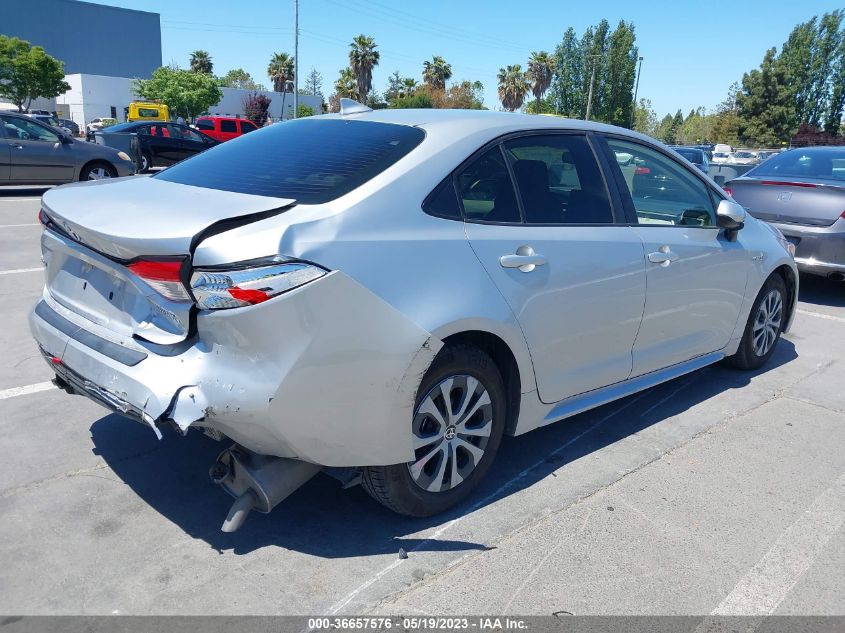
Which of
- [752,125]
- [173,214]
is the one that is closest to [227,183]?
[173,214]

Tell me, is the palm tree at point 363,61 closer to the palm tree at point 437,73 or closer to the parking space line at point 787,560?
the palm tree at point 437,73

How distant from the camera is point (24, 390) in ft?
14.1

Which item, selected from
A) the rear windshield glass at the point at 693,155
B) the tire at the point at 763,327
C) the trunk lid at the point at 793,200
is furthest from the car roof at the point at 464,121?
the rear windshield glass at the point at 693,155

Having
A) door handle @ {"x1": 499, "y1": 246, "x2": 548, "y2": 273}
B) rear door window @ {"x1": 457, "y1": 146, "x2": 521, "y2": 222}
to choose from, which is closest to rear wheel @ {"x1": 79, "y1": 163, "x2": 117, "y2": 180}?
rear door window @ {"x1": 457, "y1": 146, "x2": 521, "y2": 222}

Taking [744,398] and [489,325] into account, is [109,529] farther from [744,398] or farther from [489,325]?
[744,398]

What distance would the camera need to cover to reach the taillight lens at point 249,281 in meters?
2.46

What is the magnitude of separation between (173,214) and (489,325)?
52.5 inches

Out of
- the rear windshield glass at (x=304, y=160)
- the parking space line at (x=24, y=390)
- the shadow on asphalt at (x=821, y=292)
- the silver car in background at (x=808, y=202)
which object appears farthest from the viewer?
the shadow on asphalt at (x=821, y=292)

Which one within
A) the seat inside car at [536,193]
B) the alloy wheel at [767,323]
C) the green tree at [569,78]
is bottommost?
the alloy wheel at [767,323]

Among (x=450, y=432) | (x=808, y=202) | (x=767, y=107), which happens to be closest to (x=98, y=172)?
(x=808, y=202)

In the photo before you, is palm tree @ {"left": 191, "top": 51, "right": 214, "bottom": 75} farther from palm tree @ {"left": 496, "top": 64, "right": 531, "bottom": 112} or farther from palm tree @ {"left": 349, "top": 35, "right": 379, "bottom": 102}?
palm tree @ {"left": 496, "top": 64, "right": 531, "bottom": 112}

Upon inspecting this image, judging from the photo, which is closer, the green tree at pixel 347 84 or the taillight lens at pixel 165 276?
the taillight lens at pixel 165 276

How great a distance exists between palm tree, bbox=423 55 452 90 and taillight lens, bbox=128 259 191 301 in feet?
235

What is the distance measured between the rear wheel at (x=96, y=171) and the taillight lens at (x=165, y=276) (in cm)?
1232
